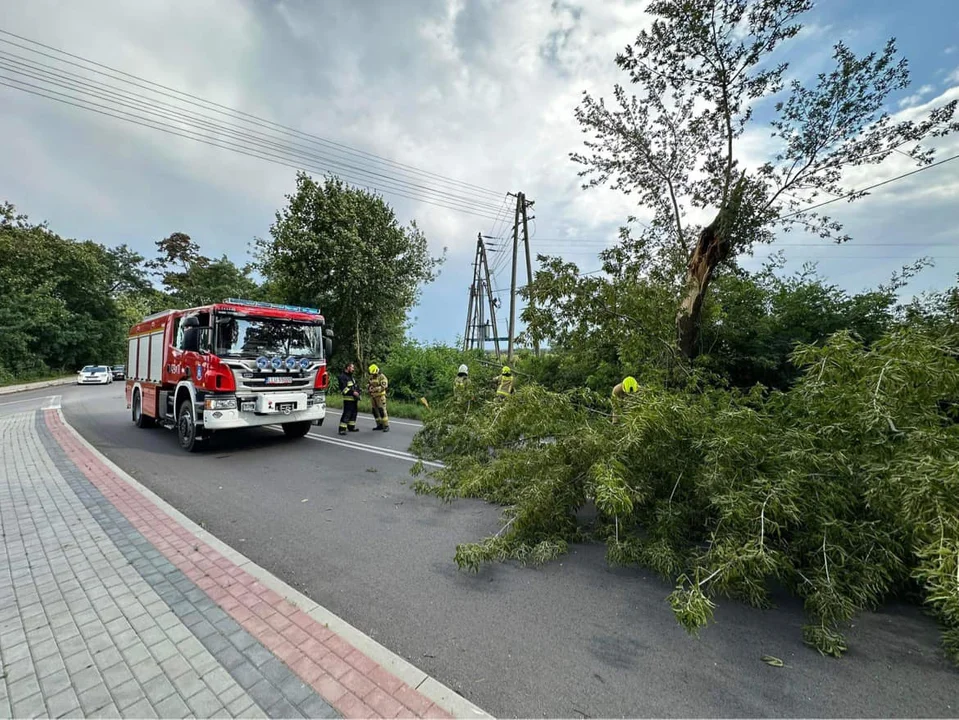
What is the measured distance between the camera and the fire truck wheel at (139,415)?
992 cm

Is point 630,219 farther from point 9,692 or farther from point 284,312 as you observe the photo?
point 9,692

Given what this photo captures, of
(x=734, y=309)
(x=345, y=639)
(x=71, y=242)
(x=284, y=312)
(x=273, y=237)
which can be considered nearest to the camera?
(x=345, y=639)

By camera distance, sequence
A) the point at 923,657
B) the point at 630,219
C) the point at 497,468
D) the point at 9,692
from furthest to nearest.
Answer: the point at 630,219
the point at 497,468
the point at 923,657
the point at 9,692

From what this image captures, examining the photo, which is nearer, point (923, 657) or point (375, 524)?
point (923, 657)

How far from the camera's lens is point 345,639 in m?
2.40

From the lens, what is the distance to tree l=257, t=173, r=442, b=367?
1587 cm

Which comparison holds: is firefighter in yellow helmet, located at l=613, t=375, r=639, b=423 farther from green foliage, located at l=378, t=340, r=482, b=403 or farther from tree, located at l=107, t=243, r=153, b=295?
tree, located at l=107, t=243, r=153, b=295

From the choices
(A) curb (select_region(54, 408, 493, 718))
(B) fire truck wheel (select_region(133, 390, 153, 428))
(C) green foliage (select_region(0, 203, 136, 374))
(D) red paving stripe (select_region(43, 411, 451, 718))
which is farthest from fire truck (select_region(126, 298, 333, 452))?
(C) green foliage (select_region(0, 203, 136, 374))

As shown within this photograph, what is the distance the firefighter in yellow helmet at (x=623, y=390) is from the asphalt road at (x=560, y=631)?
4.36 ft

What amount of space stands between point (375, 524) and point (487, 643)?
217 centimetres

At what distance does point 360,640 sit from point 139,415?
10977mm

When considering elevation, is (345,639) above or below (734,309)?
below

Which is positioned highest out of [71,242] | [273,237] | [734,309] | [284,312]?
[71,242]

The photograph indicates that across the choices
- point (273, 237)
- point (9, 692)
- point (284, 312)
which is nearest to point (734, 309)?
point (284, 312)
